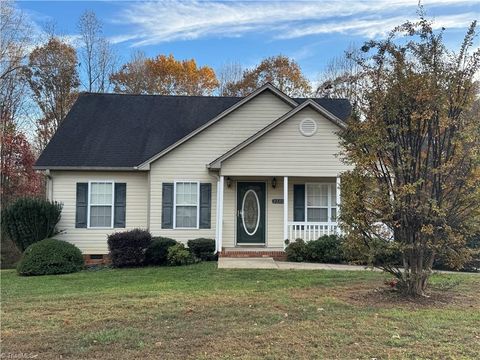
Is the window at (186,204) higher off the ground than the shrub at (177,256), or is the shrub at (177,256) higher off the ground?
the window at (186,204)

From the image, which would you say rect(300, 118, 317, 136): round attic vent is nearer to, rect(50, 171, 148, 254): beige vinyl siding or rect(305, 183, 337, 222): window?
rect(305, 183, 337, 222): window

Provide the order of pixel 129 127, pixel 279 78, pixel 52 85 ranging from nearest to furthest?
pixel 129 127
pixel 52 85
pixel 279 78

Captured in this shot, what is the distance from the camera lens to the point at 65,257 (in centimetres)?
1276

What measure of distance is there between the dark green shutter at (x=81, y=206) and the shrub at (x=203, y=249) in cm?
398

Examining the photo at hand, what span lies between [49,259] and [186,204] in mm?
4731

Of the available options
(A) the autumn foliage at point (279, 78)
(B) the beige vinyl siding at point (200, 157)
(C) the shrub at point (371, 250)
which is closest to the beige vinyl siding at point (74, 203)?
(B) the beige vinyl siding at point (200, 157)

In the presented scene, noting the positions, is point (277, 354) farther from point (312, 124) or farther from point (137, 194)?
point (137, 194)

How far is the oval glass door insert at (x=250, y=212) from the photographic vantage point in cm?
1537

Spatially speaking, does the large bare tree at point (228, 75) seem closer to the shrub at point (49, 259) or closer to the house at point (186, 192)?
the house at point (186, 192)

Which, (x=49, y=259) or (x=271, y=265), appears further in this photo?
(x=49, y=259)

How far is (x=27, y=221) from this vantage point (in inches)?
561

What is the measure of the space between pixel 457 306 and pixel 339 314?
6.89ft

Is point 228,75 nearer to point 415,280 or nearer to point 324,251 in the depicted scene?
point 324,251

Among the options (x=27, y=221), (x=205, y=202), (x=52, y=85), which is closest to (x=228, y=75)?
(x=52, y=85)
